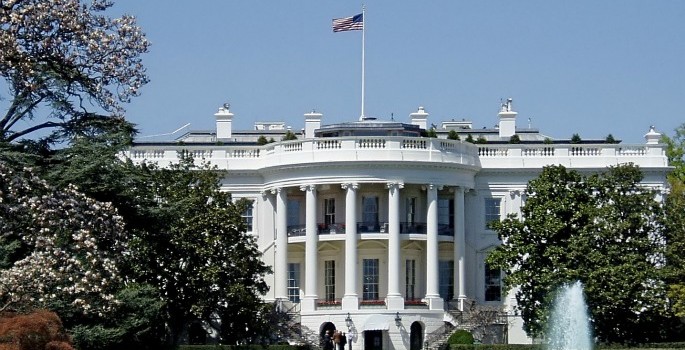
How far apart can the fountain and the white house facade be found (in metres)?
6.45

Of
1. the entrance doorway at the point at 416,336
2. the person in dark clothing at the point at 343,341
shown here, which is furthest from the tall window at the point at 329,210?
the person in dark clothing at the point at 343,341

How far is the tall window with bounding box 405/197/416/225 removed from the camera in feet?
237

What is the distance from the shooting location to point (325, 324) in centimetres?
7000

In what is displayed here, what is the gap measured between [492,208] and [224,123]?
1590cm

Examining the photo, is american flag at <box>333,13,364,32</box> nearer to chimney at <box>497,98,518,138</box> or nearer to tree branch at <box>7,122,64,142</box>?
chimney at <box>497,98,518,138</box>

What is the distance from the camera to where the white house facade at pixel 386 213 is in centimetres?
6975

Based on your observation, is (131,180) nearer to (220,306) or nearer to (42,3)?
(42,3)

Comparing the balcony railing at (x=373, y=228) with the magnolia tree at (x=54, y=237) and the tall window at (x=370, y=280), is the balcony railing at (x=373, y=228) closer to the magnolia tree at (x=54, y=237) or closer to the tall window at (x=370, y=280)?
the tall window at (x=370, y=280)

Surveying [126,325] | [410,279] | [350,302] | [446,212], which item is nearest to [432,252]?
[410,279]

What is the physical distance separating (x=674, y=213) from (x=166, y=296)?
20.6m

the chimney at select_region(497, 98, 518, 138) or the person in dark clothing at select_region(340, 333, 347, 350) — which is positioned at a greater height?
the chimney at select_region(497, 98, 518, 138)

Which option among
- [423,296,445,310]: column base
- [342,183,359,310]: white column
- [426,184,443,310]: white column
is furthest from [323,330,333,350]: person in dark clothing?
[426,184,443,310]: white column

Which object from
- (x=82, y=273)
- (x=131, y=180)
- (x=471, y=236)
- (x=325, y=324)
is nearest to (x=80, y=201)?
(x=82, y=273)

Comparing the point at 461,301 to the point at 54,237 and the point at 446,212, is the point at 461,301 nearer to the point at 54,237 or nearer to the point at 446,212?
the point at 446,212
